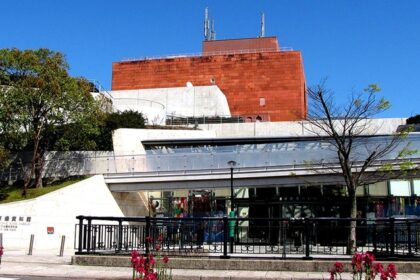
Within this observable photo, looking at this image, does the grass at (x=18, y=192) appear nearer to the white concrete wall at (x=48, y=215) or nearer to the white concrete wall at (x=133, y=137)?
the white concrete wall at (x=48, y=215)

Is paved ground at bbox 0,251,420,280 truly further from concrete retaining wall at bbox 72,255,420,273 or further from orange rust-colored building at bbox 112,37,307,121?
orange rust-colored building at bbox 112,37,307,121

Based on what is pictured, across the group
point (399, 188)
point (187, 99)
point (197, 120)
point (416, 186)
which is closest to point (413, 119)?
point (197, 120)

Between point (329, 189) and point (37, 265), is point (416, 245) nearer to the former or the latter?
point (37, 265)

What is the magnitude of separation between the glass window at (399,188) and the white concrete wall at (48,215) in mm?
18531

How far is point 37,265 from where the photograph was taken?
59.7 ft

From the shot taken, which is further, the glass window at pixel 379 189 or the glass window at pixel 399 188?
the glass window at pixel 379 189

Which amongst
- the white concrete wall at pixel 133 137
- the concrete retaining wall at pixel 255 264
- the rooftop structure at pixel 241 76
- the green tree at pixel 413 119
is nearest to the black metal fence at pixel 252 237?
the concrete retaining wall at pixel 255 264

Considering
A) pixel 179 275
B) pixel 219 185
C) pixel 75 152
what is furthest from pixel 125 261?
pixel 75 152

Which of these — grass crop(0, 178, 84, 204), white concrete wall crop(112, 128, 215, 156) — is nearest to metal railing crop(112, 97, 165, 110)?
white concrete wall crop(112, 128, 215, 156)

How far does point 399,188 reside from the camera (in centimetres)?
3459

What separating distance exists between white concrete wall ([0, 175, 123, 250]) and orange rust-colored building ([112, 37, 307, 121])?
159 ft

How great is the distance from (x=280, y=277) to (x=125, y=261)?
476cm

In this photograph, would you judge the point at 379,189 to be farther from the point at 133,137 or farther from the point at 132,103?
the point at 132,103

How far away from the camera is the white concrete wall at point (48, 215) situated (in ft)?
102
